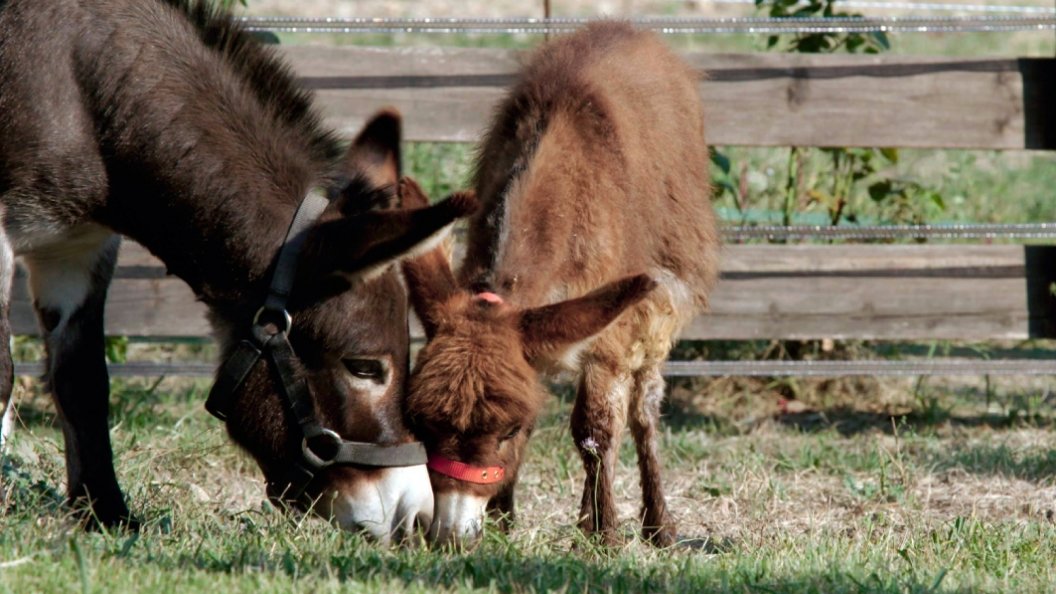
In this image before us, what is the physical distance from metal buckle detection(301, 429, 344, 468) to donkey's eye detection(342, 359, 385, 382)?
203mm

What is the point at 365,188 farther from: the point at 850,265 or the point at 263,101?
the point at 850,265

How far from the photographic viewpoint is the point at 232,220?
420 centimetres

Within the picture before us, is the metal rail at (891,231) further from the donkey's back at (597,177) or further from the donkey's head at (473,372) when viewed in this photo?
the donkey's head at (473,372)

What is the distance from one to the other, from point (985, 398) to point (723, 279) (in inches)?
69.0

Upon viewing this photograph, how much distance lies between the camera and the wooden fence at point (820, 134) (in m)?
6.95

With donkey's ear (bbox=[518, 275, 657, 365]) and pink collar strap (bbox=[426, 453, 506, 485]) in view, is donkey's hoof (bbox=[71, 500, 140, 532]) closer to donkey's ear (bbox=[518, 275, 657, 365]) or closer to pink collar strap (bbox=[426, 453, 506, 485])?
pink collar strap (bbox=[426, 453, 506, 485])

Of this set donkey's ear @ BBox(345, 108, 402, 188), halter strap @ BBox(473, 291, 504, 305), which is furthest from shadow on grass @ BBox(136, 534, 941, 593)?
donkey's ear @ BBox(345, 108, 402, 188)

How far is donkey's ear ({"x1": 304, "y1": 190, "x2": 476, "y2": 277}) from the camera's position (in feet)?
12.3

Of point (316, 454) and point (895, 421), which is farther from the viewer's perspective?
point (895, 421)

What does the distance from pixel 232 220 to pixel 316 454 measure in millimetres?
786

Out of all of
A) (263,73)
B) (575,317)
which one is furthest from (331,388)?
(263,73)

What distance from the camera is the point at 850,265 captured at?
23.5ft

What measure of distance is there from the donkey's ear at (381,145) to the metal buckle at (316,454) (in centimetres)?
91

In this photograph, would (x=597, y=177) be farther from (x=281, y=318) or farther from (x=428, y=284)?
(x=281, y=318)
